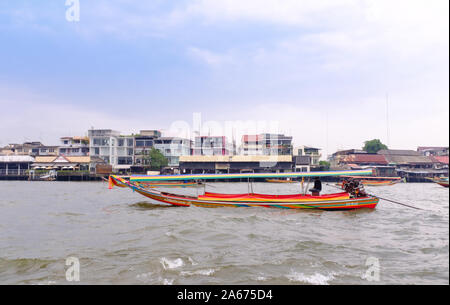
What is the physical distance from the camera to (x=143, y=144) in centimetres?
4950

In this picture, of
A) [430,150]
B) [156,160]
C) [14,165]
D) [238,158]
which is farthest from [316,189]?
[430,150]

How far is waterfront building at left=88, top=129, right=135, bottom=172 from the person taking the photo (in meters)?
49.2

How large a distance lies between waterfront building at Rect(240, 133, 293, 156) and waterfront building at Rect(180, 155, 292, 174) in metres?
3.42

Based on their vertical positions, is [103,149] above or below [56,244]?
above

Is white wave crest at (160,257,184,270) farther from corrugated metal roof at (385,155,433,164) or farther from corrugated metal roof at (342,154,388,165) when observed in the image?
corrugated metal roof at (385,155,433,164)

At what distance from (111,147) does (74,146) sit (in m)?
7.02

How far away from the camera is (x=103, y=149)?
49.3 metres

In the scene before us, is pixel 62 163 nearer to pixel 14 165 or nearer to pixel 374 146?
pixel 14 165

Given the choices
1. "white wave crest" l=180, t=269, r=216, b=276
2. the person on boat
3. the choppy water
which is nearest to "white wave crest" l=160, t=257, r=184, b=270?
the choppy water

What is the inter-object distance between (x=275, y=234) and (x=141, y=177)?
7489mm

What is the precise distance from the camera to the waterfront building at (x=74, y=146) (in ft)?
167

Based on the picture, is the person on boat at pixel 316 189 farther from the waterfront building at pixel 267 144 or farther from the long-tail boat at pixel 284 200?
the waterfront building at pixel 267 144
